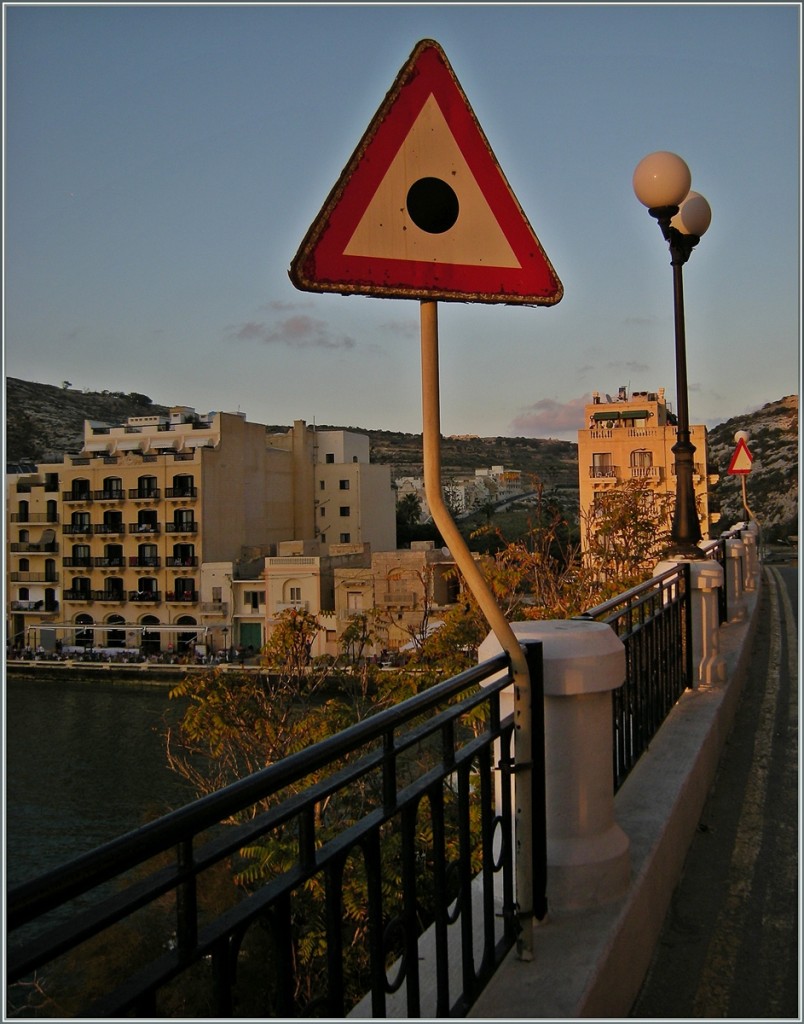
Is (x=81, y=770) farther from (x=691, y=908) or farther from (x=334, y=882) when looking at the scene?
(x=334, y=882)

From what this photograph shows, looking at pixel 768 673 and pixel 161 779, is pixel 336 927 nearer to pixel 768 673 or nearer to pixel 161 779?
pixel 768 673

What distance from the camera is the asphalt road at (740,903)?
283 centimetres

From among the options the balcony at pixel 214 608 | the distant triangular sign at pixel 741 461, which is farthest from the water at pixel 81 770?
the distant triangular sign at pixel 741 461

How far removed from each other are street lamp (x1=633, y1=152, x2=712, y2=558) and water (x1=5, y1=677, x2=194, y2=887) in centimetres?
1340

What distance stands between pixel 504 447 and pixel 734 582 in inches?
3130

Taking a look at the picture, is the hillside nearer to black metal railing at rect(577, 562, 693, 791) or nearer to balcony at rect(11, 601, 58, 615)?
balcony at rect(11, 601, 58, 615)

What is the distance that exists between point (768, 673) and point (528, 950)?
606 centimetres

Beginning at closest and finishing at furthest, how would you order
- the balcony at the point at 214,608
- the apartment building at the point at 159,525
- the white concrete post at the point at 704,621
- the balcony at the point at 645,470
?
the white concrete post at the point at 704,621 < the balcony at the point at 645,470 < the balcony at the point at 214,608 < the apartment building at the point at 159,525

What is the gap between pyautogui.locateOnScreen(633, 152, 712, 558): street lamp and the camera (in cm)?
707

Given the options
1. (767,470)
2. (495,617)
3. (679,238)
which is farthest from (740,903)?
(767,470)

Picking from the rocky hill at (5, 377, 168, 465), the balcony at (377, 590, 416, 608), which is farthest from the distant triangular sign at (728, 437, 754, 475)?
the rocky hill at (5, 377, 168, 465)

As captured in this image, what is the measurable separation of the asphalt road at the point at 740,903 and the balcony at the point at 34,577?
6060 cm

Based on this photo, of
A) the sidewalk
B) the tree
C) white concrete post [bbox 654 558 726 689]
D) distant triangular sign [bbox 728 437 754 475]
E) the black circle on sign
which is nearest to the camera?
the black circle on sign

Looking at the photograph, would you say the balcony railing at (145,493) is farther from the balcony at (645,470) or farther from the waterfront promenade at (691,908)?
the waterfront promenade at (691,908)
